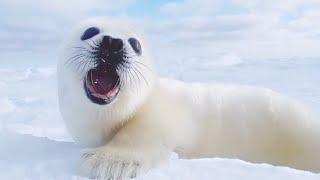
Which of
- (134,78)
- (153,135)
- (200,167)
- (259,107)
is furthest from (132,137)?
(259,107)

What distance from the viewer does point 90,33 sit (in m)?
5.10

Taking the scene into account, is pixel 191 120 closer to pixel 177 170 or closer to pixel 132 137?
pixel 132 137

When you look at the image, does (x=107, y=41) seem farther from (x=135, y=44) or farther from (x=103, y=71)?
(x=135, y=44)

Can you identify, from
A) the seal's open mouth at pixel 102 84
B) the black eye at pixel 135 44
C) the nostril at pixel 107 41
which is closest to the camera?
the nostril at pixel 107 41

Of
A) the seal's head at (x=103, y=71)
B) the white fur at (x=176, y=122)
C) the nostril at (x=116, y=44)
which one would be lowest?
the white fur at (x=176, y=122)

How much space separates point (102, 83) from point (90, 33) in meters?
0.64

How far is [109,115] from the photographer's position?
4.97 meters

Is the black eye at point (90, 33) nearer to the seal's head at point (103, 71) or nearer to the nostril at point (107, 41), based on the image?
the seal's head at point (103, 71)

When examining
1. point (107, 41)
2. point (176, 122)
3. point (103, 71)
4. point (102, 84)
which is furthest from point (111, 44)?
point (176, 122)

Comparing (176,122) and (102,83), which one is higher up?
(102,83)

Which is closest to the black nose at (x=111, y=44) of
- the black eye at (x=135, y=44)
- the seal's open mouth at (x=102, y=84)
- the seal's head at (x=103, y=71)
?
the seal's head at (x=103, y=71)

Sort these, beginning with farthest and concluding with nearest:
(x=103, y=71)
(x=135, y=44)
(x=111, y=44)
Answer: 1. (x=135, y=44)
2. (x=103, y=71)
3. (x=111, y=44)

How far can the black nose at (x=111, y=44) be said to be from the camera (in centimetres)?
455

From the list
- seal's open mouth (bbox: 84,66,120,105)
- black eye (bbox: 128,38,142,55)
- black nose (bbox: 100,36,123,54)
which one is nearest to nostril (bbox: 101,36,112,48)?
black nose (bbox: 100,36,123,54)
